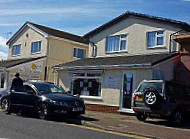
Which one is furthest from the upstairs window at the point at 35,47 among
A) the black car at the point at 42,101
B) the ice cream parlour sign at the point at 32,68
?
the black car at the point at 42,101

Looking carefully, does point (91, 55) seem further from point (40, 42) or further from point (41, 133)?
point (41, 133)

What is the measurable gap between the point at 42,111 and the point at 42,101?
432 millimetres

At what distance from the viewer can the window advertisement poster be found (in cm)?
1788

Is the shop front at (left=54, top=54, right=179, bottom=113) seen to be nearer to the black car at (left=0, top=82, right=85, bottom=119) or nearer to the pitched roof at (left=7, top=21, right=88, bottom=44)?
the black car at (left=0, top=82, right=85, bottom=119)

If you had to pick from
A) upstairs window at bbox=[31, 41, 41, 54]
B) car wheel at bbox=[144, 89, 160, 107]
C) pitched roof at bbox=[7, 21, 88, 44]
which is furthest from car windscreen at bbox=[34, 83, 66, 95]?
upstairs window at bbox=[31, 41, 41, 54]

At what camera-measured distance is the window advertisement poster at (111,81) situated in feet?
58.6

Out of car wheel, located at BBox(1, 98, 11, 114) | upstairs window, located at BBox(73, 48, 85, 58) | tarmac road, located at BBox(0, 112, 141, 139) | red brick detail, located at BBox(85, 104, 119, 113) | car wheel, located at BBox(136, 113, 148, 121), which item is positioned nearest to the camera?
tarmac road, located at BBox(0, 112, 141, 139)

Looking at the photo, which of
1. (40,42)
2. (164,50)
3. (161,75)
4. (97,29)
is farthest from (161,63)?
(40,42)

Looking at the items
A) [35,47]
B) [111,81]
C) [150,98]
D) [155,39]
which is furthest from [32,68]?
[150,98]

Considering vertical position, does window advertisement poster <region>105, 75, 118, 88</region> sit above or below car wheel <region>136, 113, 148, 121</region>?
above

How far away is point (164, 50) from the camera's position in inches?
727

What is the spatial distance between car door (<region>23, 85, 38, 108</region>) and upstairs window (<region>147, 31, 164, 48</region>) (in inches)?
330

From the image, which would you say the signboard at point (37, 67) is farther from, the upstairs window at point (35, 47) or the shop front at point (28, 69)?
the upstairs window at point (35, 47)

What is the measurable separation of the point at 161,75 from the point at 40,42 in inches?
599
